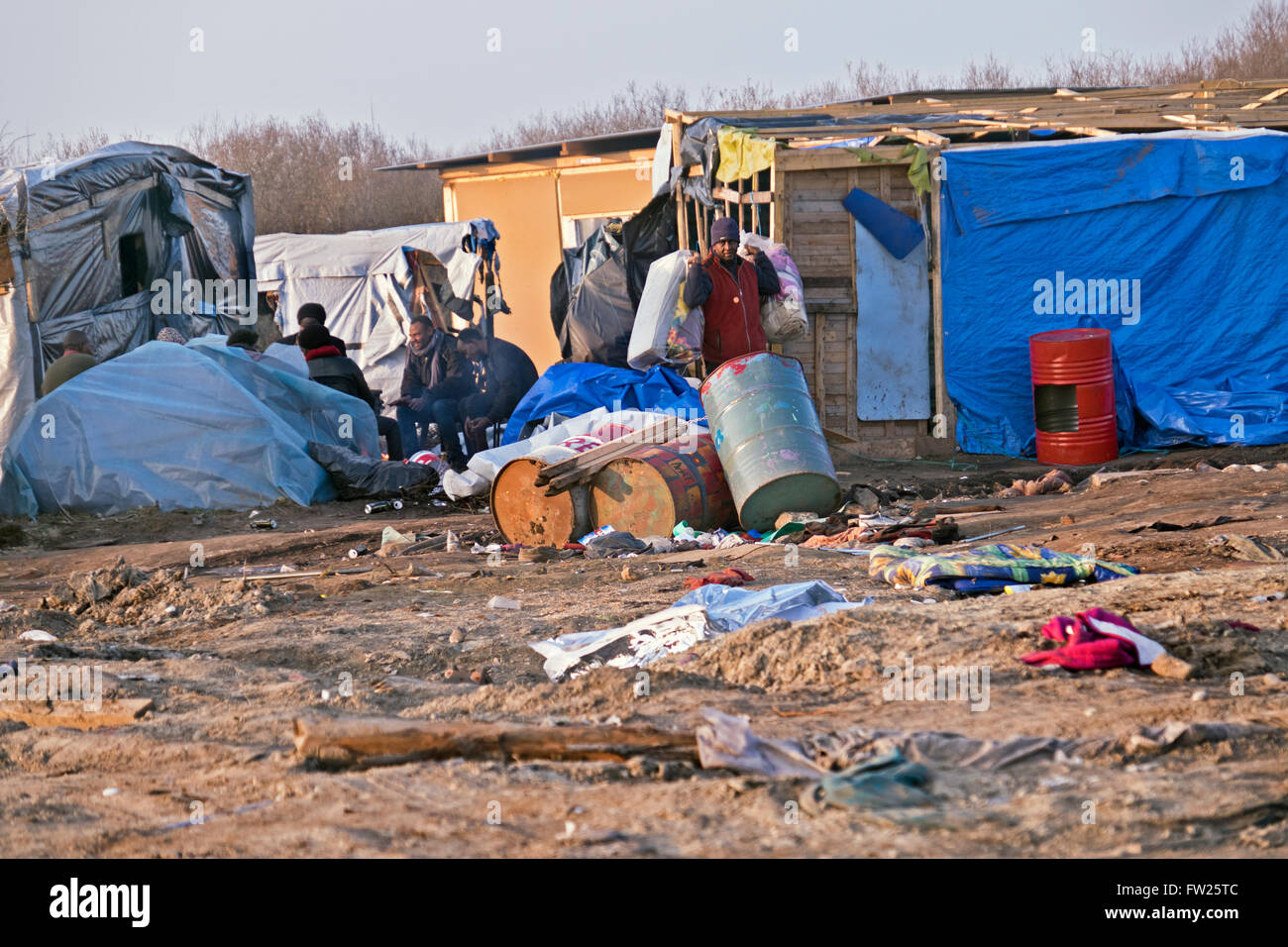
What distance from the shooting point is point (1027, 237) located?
36.6ft

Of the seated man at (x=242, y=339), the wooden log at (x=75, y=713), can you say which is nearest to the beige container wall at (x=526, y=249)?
the seated man at (x=242, y=339)

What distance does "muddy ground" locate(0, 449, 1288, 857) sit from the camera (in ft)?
8.93

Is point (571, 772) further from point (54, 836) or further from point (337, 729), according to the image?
point (54, 836)

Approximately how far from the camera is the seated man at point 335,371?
11.6 metres

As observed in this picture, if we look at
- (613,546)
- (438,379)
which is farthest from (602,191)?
(613,546)

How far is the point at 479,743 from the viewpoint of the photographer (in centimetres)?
339

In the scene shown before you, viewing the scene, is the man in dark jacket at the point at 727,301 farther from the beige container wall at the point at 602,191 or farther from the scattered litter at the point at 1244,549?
the beige container wall at the point at 602,191

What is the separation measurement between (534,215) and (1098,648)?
1627cm

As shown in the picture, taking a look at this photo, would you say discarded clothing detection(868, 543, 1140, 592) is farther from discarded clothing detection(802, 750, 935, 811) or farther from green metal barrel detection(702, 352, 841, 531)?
discarded clothing detection(802, 750, 935, 811)

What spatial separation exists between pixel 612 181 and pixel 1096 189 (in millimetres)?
8703

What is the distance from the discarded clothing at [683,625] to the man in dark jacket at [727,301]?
411cm

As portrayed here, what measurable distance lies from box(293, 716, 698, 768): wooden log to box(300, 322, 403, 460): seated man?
833cm

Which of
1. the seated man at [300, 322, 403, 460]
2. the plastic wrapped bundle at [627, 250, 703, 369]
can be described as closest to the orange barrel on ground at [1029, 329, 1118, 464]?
the plastic wrapped bundle at [627, 250, 703, 369]

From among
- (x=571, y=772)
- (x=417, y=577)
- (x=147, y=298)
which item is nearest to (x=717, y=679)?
(x=571, y=772)
